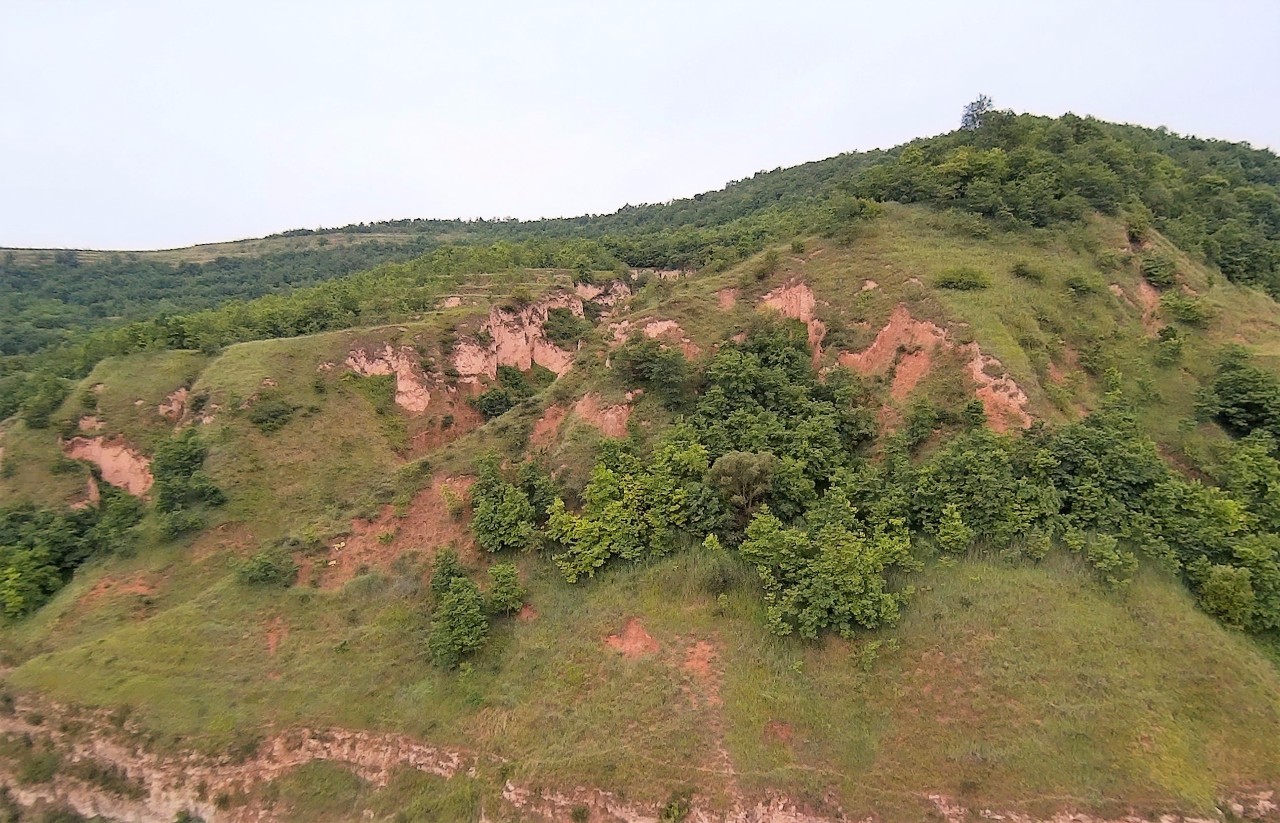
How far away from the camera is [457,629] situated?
21953 mm

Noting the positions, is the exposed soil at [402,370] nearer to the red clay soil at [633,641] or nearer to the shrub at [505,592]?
the shrub at [505,592]

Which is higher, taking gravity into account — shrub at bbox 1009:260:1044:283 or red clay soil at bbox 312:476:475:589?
shrub at bbox 1009:260:1044:283

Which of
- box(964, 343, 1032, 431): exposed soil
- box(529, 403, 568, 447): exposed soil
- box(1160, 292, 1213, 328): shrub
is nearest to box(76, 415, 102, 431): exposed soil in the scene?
box(529, 403, 568, 447): exposed soil

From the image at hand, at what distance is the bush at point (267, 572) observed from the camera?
25844mm

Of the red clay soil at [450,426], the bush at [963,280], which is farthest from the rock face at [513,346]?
the bush at [963,280]

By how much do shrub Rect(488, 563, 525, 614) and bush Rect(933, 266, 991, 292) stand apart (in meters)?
21.6

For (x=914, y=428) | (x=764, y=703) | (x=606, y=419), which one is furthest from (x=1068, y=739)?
(x=606, y=419)

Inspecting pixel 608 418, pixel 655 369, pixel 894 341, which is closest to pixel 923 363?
pixel 894 341

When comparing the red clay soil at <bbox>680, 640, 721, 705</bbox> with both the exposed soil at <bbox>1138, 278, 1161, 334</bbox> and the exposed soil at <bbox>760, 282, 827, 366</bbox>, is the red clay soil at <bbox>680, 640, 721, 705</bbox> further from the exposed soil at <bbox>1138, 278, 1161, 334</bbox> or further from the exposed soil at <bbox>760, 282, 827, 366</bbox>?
the exposed soil at <bbox>1138, 278, 1161, 334</bbox>

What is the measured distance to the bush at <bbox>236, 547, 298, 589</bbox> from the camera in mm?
25844

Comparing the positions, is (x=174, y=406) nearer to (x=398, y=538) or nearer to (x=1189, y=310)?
(x=398, y=538)

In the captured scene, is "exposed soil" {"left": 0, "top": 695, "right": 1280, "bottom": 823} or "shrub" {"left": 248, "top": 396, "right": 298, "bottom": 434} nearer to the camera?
"exposed soil" {"left": 0, "top": 695, "right": 1280, "bottom": 823}

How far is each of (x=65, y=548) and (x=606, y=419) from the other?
80.9 feet

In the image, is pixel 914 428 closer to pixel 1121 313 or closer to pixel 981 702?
pixel 981 702
